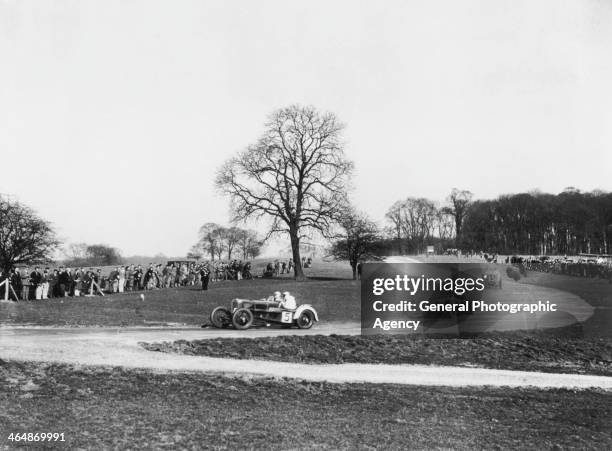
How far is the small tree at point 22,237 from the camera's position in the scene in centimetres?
4841

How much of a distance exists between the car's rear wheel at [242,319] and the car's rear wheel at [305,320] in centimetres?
221

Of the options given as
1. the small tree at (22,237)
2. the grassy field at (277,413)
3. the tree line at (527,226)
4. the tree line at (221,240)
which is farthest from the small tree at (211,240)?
the grassy field at (277,413)

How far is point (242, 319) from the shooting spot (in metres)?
24.7

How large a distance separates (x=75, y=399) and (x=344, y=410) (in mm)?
4966

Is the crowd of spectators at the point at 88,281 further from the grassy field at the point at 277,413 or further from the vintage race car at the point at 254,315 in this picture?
the grassy field at the point at 277,413

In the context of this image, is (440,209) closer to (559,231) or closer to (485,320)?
(559,231)

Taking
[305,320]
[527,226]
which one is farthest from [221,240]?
[305,320]

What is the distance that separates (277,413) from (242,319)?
1325 cm

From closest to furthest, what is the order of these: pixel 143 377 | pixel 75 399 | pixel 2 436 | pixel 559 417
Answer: pixel 2 436
pixel 75 399
pixel 559 417
pixel 143 377

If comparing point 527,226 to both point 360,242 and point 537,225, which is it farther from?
point 360,242

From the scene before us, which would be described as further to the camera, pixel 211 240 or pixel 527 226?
pixel 211 240

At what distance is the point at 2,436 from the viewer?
9.01 meters

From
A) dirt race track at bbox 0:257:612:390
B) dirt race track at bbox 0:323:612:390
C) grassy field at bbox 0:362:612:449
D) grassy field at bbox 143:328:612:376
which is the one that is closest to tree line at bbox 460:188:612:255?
grassy field at bbox 143:328:612:376

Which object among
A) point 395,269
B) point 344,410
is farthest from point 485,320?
point 344,410
